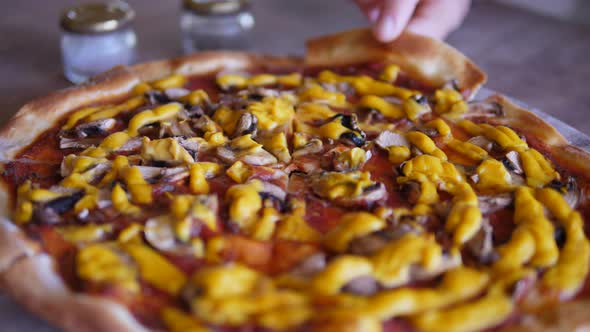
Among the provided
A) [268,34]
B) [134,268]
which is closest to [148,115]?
[134,268]

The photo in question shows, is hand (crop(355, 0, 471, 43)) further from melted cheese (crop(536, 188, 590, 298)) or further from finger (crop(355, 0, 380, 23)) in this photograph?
melted cheese (crop(536, 188, 590, 298))

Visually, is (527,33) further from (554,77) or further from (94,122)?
(94,122)

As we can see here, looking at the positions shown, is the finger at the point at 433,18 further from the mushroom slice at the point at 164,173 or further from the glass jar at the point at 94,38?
the mushroom slice at the point at 164,173

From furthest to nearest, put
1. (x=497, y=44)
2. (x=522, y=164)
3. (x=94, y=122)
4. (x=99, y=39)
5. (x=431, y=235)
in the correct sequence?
(x=497, y=44), (x=99, y=39), (x=94, y=122), (x=522, y=164), (x=431, y=235)

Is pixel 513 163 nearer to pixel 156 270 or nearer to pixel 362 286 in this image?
pixel 362 286

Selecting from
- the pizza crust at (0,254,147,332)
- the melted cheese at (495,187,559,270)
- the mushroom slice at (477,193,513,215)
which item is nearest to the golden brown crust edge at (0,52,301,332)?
the pizza crust at (0,254,147,332)
